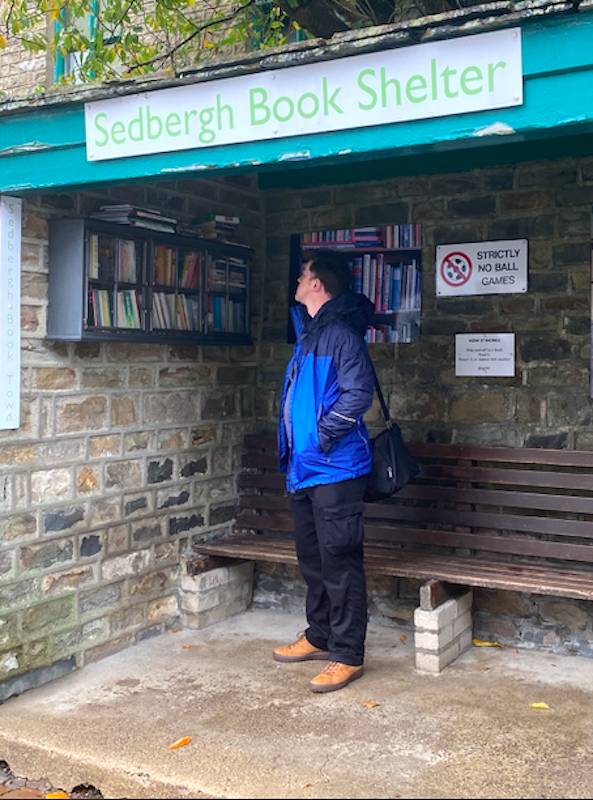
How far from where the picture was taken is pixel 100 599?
5016 mm

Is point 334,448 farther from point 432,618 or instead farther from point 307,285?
point 432,618

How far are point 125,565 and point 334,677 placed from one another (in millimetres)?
1397

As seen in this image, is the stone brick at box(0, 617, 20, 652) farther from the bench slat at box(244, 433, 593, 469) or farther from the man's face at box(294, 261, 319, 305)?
the bench slat at box(244, 433, 593, 469)

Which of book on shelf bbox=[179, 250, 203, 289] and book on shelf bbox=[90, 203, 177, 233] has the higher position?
book on shelf bbox=[90, 203, 177, 233]

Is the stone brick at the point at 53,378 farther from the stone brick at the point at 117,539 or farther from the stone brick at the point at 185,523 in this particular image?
the stone brick at the point at 185,523

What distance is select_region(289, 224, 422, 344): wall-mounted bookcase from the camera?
5691 millimetres

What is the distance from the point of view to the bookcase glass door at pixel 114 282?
15.5 ft

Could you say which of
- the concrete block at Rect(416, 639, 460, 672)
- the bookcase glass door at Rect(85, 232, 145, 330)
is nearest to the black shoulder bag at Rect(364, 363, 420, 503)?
the concrete block at Rect(416, 639, 460, 672)

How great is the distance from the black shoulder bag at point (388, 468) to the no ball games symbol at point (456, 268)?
111 cm

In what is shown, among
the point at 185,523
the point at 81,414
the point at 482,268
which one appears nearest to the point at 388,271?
the point at 482,268

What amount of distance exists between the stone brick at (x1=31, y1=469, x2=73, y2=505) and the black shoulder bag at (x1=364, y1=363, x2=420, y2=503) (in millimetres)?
1559

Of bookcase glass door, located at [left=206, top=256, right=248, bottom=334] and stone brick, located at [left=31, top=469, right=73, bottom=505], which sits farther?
bookcase glass door, located at [left=206, top=256, right=248, bottom=334]

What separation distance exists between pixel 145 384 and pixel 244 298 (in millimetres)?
1017

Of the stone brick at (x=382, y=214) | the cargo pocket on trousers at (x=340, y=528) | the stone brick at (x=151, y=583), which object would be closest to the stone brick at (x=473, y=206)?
the stone brick at (x=382, y=214)
